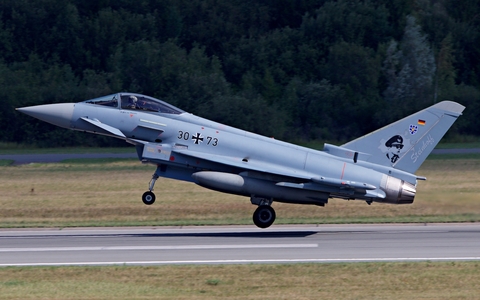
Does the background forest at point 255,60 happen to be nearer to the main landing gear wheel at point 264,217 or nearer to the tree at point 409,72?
the tree at point 409,72

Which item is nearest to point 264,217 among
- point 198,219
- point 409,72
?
point 198,219

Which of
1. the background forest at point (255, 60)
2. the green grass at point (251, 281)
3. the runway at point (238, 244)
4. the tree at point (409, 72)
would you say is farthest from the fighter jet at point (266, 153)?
the tree at point (409, 72)

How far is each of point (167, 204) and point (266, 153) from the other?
22.3ft

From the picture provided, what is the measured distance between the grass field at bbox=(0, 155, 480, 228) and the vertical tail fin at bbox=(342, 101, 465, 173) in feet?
5.20

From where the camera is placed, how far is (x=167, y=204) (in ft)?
80.7

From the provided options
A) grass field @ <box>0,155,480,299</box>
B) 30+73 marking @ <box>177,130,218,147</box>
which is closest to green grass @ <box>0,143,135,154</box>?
grass field @ <box>0,155,480,299</box>

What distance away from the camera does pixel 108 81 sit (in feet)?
173

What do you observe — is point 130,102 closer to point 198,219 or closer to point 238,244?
point 198,219

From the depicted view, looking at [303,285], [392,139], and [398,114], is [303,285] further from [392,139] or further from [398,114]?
[398,114]

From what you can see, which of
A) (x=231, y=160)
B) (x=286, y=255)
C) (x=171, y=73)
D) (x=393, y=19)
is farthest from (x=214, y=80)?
(x=286, y=255)

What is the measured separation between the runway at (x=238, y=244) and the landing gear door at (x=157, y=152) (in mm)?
2081

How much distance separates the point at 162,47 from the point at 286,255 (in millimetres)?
41300

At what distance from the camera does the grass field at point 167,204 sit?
20984 millimetres

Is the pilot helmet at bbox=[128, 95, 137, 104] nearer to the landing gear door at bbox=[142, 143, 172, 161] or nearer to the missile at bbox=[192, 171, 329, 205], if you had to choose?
the landing gear door at bbox=[142, 143, 172, 161]
